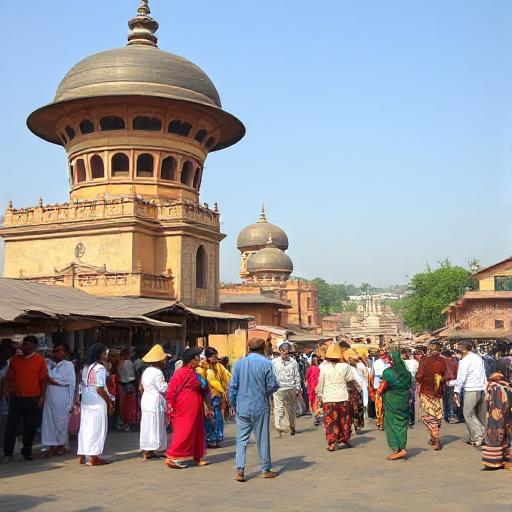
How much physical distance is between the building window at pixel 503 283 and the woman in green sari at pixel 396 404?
43024 mm

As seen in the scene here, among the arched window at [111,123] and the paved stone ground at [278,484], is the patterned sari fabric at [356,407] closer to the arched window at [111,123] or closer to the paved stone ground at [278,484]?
the paved stone ground at [278,484]

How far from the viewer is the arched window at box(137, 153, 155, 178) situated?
27281 millimetres

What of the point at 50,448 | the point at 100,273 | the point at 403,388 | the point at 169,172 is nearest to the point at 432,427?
the point at 403,388

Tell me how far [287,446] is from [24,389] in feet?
13.7

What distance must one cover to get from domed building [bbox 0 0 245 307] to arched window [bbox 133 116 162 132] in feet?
0.13

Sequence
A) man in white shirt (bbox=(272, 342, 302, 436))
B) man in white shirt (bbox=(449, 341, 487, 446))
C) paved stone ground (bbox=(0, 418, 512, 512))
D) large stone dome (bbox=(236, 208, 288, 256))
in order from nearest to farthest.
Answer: paved stone ground (bbox=(0, 418, 512, 512)), man in white shirt (bbox=(449, 341, 487, 446)), man in white shirt (bbox=(272, 342, 302, 436)), large stone dome (bbox=(236, 208, 288, 256))

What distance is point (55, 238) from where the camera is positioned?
25.7 meters

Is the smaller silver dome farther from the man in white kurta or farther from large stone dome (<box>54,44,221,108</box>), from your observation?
the man in white kurta

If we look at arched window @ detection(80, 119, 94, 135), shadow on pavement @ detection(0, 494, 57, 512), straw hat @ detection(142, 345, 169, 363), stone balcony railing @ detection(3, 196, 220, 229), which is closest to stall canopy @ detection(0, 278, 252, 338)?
straw hat @ detection(142, 345, 169, 363)

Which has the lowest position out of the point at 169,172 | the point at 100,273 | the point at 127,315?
the point at 127,315

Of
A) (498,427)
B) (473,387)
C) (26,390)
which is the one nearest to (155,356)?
(26,390)

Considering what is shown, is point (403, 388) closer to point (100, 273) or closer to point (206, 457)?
point (206, 457)

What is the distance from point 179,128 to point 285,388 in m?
17.5

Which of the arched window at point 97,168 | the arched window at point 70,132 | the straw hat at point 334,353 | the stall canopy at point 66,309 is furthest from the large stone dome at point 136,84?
the straw hat at point 334,353
